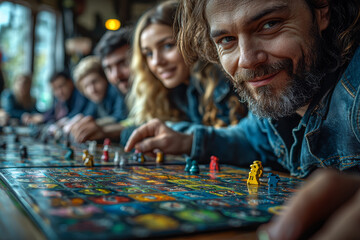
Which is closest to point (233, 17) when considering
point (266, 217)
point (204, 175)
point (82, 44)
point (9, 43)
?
point (204, 175)

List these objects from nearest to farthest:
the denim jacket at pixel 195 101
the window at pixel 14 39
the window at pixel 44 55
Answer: the denim jacket at pixel 195 101, the window at pixel 14 39, the window at pixel 44 55

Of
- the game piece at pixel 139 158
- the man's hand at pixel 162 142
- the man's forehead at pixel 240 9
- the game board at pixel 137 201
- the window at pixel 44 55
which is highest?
the window at pixel 44 55

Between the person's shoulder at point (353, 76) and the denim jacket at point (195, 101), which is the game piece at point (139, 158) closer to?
the denim jacket at point (195, 101)

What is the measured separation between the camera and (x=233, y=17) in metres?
1.10

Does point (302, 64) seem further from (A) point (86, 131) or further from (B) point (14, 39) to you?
(B) point (14, 39)

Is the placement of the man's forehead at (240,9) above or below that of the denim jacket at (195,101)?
above

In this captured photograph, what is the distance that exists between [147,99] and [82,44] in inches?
195

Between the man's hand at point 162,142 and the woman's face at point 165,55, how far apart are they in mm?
778

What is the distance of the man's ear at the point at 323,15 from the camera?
3.78ft

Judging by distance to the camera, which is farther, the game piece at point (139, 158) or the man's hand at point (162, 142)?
the man's hand at point (162, 142)

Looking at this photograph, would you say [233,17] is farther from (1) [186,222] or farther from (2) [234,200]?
(1) [186,222]

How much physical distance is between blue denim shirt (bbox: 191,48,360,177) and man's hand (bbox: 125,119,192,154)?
0.23ft

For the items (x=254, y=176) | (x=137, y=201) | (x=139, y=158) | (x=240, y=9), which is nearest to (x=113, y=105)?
(x=139, y=158)

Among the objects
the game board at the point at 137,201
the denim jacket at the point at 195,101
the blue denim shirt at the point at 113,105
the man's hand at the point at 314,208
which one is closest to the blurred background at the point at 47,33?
the blue denim shirt at the point at 113,105
